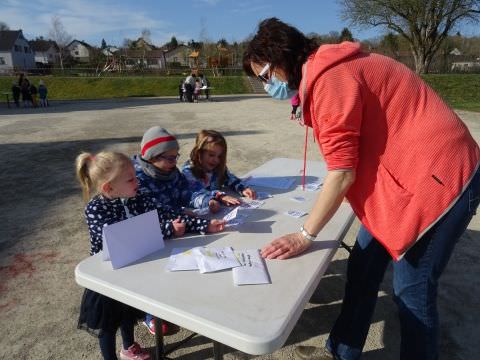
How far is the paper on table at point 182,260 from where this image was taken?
1.42 meters

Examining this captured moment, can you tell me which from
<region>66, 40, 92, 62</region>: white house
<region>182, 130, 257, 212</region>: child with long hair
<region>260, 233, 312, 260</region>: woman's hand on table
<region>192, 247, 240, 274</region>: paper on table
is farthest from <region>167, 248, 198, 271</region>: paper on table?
<region>66, 40, 92, 62</region>: white house

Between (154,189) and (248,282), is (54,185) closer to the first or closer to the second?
(154,189)

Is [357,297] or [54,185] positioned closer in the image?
[357,297]

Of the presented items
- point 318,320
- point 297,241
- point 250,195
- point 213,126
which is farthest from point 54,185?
point 213,126

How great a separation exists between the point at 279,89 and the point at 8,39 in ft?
208

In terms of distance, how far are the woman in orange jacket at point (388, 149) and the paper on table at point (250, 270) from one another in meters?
0.07

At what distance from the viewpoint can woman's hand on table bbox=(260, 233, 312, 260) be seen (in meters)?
1.48

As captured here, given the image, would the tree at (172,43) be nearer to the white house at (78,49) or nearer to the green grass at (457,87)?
the white house at (78,49)

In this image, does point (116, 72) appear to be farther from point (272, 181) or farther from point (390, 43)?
point (272, 181)

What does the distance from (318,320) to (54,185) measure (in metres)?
4.14

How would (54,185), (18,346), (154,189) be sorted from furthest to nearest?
(54,185) → (154,189) → (18,346)

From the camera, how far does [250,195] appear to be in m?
2.32

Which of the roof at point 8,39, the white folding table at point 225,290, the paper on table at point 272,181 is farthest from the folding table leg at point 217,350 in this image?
the roof at point 8,39

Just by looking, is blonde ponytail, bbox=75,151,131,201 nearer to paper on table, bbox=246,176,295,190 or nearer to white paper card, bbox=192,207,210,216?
white paper card, bbox=192,207,210,216
